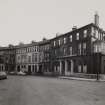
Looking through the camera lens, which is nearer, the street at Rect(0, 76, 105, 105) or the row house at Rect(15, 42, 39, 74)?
the street at Rect(0, 76, 105, 105)

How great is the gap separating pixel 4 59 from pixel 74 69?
1708 inches

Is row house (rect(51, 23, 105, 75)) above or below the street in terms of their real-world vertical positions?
above

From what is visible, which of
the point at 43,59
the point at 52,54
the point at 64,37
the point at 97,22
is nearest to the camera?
the point at 97,22

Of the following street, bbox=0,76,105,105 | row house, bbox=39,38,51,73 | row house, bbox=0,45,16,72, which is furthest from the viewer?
row house, bbox=0,45,16,72

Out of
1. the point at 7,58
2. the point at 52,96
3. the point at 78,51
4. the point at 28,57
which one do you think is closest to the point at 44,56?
the point at 28,57

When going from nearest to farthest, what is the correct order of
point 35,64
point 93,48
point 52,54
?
point 93,48, point 52,54, point 35,64

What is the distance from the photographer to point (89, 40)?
1352 inches

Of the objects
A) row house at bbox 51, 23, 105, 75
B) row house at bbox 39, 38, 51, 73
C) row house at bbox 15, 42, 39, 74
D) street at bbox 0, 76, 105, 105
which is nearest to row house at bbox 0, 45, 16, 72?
row house at bbox 15, 42, 39, 74

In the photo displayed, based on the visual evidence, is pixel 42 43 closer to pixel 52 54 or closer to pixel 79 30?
pixel 52 54

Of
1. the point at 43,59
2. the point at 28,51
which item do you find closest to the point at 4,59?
the point at 28,51

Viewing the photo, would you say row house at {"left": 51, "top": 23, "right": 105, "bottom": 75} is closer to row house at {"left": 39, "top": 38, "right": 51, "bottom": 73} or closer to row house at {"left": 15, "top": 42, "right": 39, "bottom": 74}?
row house at {"left": 39, "top": 38, "right": 51, "bottom": 73}

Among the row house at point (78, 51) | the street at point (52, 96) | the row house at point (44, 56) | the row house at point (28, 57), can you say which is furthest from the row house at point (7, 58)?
the street at point (52, 96)

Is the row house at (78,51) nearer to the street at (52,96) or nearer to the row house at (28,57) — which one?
the row house at (28,57)

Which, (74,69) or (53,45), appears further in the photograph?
(53,45)
